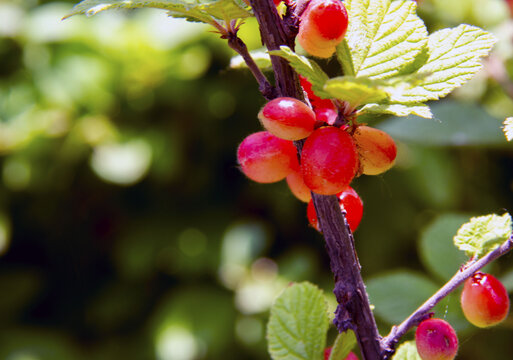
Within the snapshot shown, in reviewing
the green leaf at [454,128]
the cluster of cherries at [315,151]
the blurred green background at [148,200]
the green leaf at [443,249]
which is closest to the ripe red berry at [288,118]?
the cluster of cherries at [315,151]

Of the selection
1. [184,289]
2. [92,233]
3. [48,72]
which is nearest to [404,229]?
[184,289]

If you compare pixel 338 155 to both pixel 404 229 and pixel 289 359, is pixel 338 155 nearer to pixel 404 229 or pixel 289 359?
pixel 289 359

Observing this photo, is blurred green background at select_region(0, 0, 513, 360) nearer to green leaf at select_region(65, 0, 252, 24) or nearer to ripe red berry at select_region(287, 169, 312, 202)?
ripe red berry at select_region(287, 169, 312, 202)

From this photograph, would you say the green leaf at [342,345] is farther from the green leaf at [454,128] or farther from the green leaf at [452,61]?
the green leaf at [454,128]

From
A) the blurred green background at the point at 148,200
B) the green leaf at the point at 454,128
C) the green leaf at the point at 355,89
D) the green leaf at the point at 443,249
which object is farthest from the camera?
the blurred green background at the point at 148,200

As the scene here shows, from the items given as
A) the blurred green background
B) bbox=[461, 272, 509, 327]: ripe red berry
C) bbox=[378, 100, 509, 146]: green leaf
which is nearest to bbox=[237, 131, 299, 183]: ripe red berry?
bbox=[461, 272, 509, 327]: ripe red berry

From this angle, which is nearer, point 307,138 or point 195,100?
point 307,138
